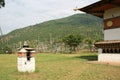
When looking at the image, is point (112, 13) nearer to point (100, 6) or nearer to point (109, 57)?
point (100, 6)

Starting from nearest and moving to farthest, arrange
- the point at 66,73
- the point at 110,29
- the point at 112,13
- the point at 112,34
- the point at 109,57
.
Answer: the point at 66,73 < the point at 109,57 < the point at 112,34 < the point at 112,13 < the point at 110,29

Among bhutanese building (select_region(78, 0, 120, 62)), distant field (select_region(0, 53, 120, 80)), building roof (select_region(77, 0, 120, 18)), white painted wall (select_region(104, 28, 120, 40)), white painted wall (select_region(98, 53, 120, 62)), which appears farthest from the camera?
white painted wall (select_region(104, 28, 120, 40))

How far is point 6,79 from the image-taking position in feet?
39.0

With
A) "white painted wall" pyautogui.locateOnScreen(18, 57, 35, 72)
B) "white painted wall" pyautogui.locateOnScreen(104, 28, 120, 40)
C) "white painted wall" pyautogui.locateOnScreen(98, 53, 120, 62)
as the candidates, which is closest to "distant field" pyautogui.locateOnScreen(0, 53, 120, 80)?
"white painted wall" pyautogui.locateOnScreen(18, 57, 35, 72)

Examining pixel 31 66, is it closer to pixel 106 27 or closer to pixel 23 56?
pixel 23 56

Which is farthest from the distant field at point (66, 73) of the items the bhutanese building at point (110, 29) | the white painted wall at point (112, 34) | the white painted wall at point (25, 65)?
the white painted wall at point (112, 34)

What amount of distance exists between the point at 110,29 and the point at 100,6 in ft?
7.46

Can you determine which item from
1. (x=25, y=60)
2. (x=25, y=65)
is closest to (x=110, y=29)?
(x=25, y=60)

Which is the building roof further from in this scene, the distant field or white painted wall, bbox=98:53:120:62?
the distant field

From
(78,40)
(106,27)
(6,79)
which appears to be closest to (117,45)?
(106,27)

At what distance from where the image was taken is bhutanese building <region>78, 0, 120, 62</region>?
20500 millimetres

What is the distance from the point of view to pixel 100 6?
2173cm

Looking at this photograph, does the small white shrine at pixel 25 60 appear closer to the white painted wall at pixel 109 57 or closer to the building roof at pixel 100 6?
the white painted wall at pixel 109 57

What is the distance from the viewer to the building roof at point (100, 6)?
20266 millimetres
